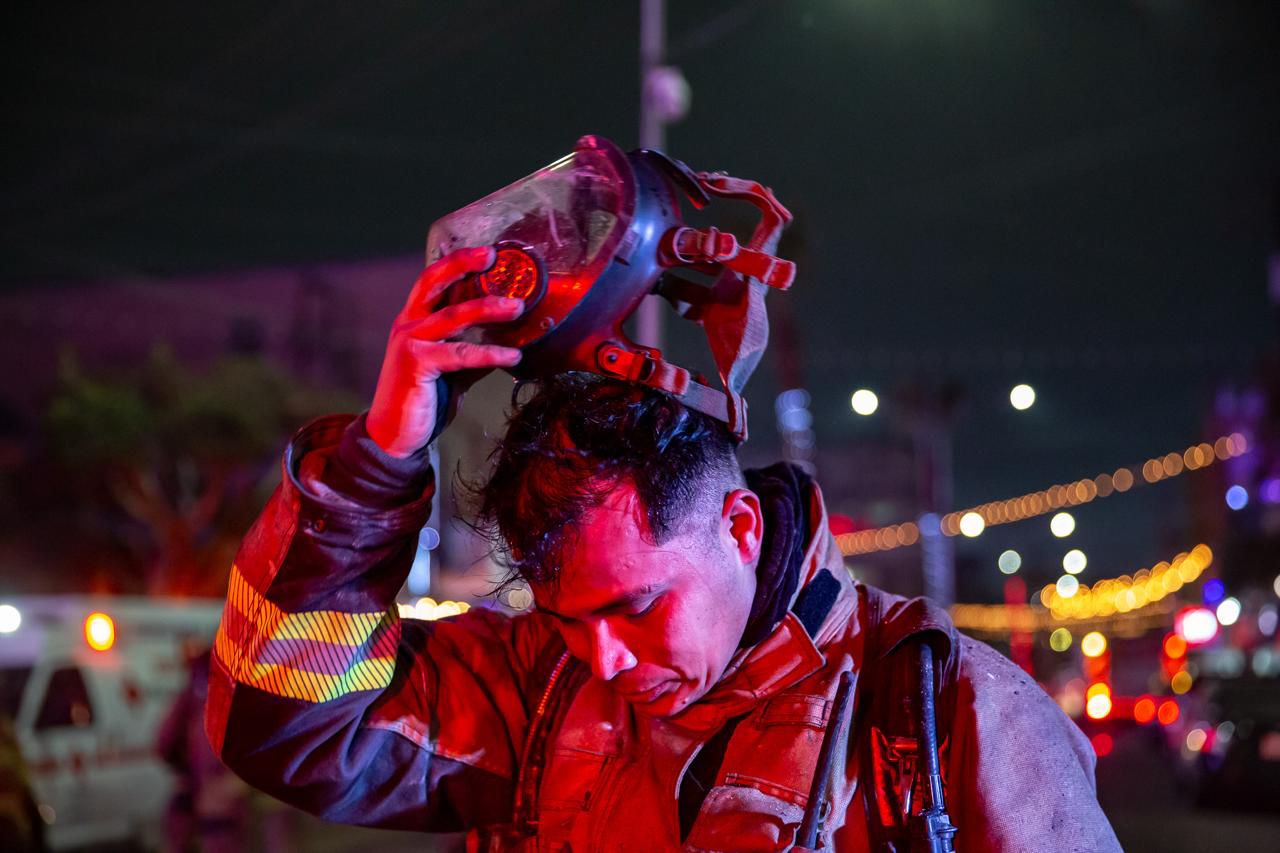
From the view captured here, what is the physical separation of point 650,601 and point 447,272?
638 millimetres

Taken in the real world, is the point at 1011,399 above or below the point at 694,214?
above

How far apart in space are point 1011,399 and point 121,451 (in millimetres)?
21415

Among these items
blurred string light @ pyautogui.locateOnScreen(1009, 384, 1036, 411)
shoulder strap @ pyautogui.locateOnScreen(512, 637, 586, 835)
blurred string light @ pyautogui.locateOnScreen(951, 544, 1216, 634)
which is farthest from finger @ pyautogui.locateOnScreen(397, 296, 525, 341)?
blurred string light @ pyautogui.locateOnScreen(951, 544, 1216, 634)

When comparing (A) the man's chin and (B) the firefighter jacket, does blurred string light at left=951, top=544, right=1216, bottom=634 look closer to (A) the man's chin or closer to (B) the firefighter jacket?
(B) the firefighter jacket

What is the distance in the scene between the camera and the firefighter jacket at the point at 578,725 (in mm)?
1949

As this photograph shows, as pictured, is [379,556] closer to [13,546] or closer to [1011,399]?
[1011,399]

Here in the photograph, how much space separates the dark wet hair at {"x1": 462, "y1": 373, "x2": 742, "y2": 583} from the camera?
→ 2.10 meters

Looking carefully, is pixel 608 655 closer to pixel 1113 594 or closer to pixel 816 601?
pixel 816 601

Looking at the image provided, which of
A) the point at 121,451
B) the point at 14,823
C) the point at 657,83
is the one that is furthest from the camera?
the point at 121,451

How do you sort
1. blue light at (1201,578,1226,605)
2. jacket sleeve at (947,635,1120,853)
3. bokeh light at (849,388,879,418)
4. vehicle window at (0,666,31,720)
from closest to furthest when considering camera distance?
jacket sleeve at (947,635,1120,853), vehicle window at (0,666,31,720), bokeh light at (849,388,879,418), blue light at (1201,578,1226,605)

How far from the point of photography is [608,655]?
82.8 inches

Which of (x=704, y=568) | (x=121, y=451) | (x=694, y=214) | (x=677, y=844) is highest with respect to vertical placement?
(x=121, y=451)

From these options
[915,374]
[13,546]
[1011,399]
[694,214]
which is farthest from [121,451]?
[694,214]

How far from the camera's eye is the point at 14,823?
25.2 ft
